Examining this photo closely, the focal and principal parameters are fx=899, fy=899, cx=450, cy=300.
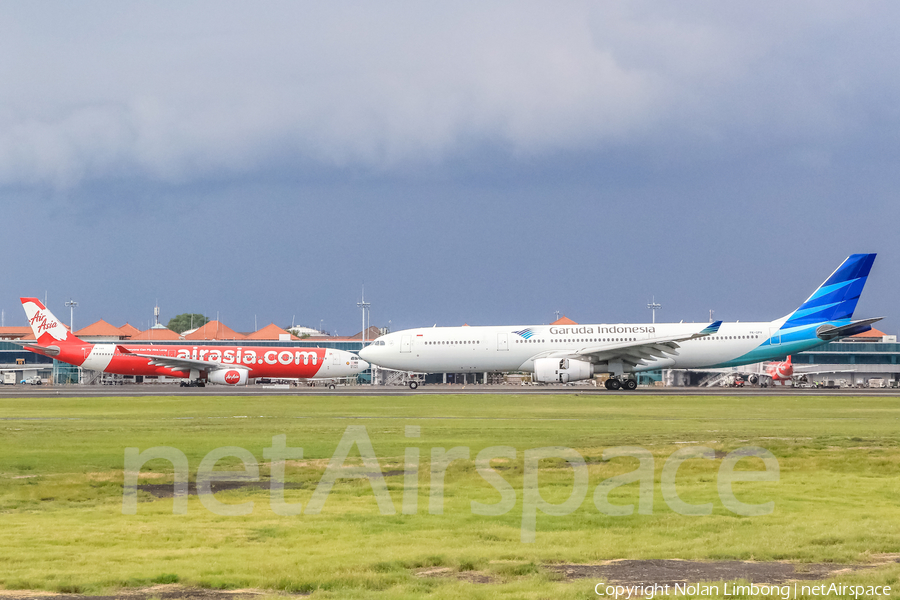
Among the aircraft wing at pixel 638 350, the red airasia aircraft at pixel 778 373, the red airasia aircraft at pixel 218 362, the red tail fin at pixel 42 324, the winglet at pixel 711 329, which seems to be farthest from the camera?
the red airasia aircraft at pixel 778 373

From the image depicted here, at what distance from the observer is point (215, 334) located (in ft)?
498

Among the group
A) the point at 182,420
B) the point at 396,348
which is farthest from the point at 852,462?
the point at 396,348

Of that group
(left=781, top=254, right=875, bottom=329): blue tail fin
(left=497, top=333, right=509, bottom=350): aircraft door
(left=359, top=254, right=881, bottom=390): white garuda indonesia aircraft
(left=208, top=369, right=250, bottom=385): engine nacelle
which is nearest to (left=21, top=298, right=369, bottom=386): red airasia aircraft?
(left=208, top=369, right=250, bottom=385): engine nacelle

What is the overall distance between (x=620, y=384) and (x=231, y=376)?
3294cm

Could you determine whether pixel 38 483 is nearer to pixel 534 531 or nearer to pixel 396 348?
pixel 534 531

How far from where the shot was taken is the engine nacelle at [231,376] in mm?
75500

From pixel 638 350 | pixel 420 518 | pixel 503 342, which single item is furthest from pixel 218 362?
pixel 420 518

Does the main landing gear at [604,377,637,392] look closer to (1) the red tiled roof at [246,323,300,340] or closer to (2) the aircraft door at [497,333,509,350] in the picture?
(2) the aircraft door at [497,333,509,350]

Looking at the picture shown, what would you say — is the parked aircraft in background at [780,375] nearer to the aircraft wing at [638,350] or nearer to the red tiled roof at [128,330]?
the aircraft wing at [638,350]

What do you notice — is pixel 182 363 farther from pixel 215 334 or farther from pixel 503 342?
pixel 215 334

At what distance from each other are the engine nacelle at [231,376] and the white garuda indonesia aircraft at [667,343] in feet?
71.2

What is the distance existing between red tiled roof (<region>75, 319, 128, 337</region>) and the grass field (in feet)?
420

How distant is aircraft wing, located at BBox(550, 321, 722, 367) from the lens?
59.1m

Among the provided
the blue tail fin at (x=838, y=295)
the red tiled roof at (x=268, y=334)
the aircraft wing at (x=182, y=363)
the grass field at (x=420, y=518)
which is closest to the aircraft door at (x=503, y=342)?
the blue tail fin at (x=838, y=295)
